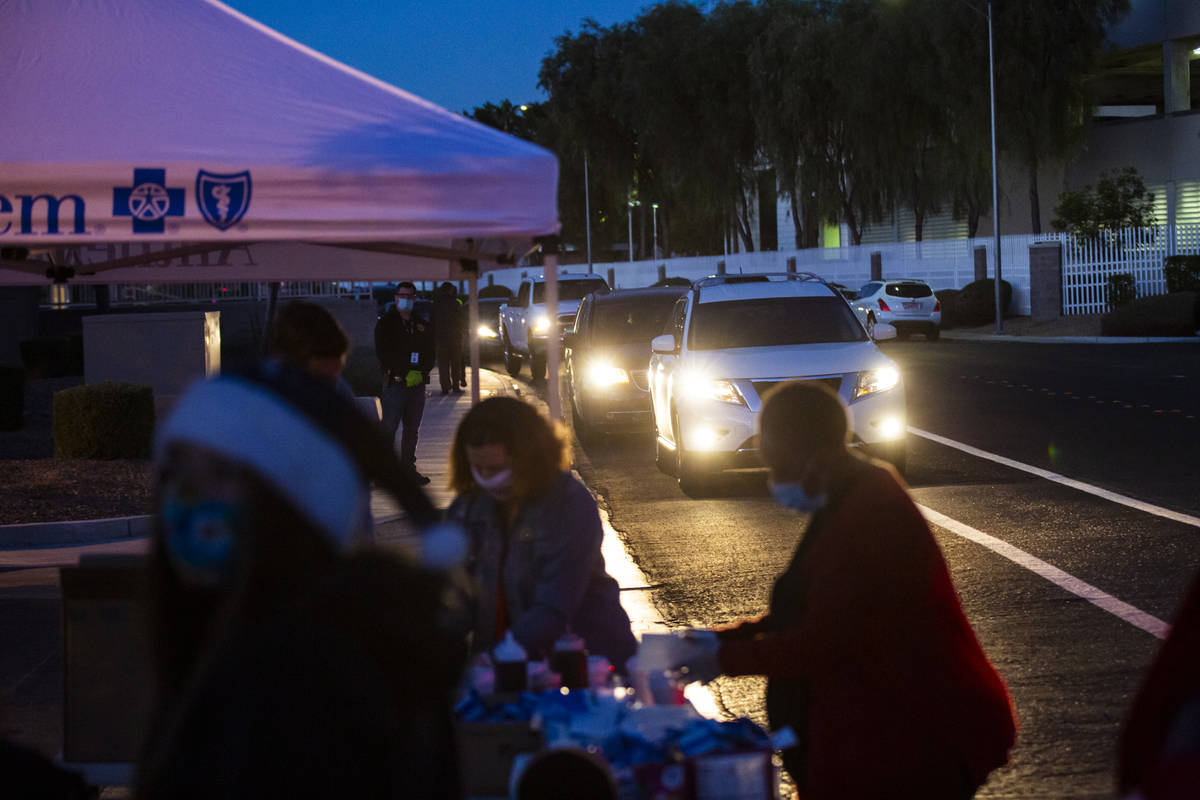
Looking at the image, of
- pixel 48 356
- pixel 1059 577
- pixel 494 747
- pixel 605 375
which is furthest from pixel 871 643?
pixel 48 356

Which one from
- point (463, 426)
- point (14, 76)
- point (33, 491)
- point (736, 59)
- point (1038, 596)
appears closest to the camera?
point (463, 426)

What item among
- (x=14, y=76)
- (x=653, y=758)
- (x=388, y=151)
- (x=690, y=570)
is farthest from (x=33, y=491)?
(x=653, y=758)

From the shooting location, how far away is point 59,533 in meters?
11.1

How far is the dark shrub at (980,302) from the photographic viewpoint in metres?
44.9

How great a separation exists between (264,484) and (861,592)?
1.84 metres

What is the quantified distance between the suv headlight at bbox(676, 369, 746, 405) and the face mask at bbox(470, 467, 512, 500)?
27.0ft

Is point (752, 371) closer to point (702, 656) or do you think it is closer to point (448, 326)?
point (702, 656)

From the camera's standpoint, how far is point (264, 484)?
2070 millimetres

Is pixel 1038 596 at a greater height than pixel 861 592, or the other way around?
pixel 861 592

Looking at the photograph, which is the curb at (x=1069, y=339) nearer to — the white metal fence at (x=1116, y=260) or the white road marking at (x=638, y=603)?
the white metal fence at (x=1116, y=260)

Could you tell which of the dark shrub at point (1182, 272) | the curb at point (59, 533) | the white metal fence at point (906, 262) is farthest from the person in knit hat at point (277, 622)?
the white metal fence at point (906, 262)

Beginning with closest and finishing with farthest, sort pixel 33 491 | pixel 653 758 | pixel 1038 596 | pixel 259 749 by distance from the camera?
pixel 259 749, pixel 653 758, pixel 1038 596, pixel 33 491

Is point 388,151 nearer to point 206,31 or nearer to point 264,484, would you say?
point 206,31

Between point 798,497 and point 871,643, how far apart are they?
39cm
